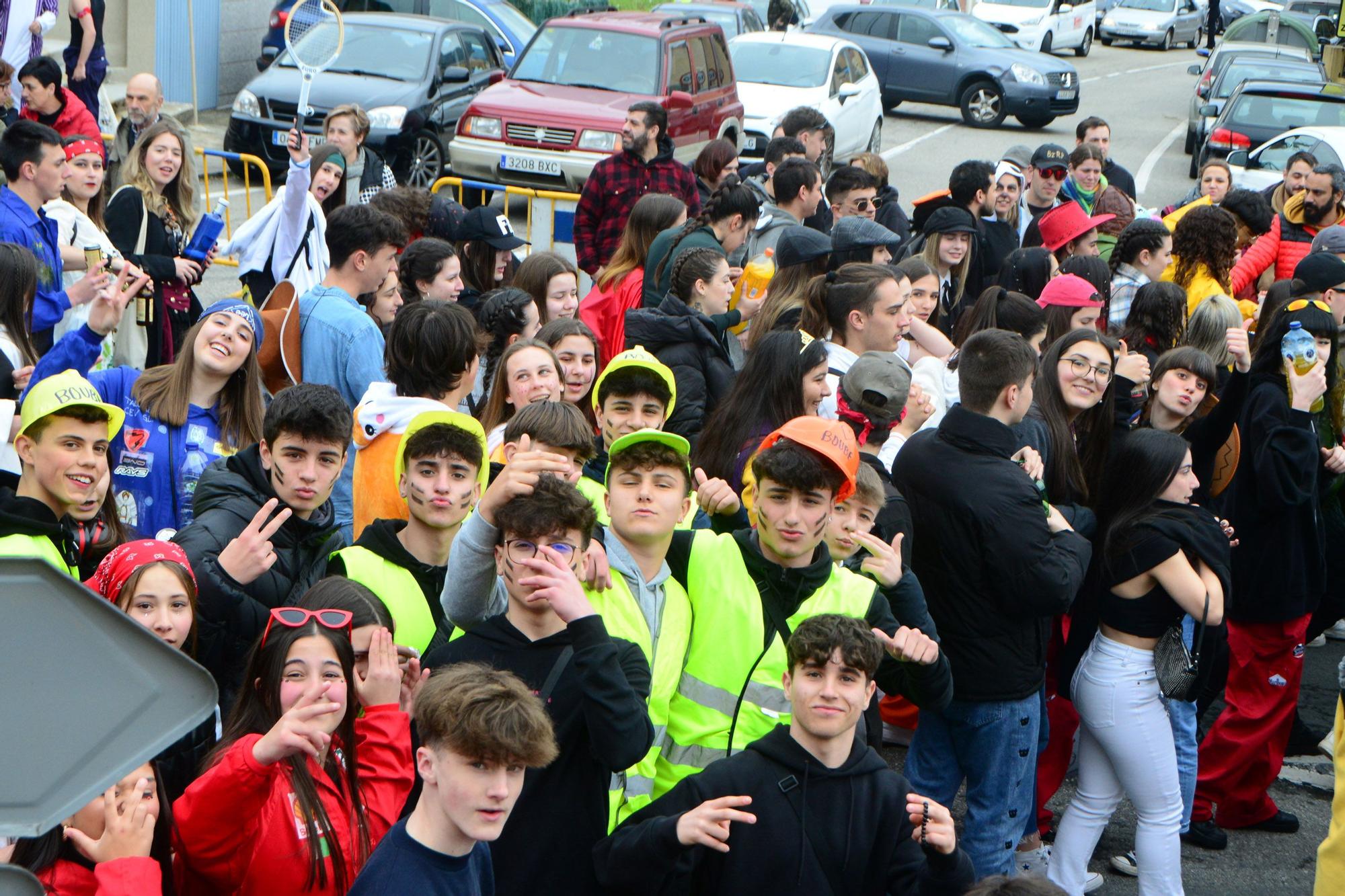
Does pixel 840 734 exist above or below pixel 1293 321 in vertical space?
below

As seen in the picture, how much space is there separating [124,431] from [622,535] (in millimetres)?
2078

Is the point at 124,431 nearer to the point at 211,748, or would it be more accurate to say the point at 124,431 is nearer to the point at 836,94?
the point at 211,748

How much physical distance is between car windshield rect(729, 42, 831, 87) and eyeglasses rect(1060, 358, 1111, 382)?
47.4 ft

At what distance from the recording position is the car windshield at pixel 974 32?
26891 millimetres

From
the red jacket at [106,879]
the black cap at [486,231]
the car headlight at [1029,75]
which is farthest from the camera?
the car headlight at [1029,75]

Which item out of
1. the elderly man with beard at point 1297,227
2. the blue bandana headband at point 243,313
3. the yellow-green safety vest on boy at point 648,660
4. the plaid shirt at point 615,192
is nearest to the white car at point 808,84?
the plaid shirt at point 615,192

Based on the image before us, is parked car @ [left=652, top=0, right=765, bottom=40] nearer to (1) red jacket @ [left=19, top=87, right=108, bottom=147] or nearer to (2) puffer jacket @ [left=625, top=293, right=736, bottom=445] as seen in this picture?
(1) red jacket @ [left=19, top=87, right=108, bottom=147]

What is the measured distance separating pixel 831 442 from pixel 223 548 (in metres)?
1.80

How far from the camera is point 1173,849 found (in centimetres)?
515

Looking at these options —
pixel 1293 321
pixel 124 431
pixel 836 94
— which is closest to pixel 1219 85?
pixel 836 94

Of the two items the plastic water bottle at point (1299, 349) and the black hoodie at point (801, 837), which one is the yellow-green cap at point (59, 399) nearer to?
the black hoodie at point (801, 837)

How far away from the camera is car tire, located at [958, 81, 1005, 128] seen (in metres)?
26.4

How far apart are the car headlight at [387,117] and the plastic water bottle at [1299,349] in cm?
1093

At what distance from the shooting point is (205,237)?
268 inches
